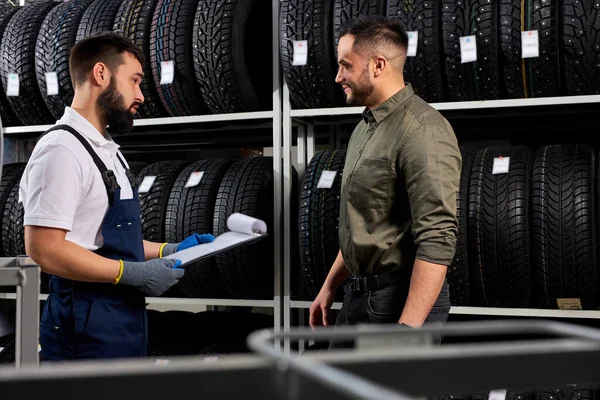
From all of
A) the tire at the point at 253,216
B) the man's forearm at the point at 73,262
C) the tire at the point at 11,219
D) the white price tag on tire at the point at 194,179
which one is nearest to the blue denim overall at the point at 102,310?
the man's forearm at the point at 73,262

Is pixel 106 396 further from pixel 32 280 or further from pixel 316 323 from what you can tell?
pixel 316 323

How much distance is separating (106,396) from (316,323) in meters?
2.58

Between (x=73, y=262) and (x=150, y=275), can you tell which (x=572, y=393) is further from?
(x=73, y=262)

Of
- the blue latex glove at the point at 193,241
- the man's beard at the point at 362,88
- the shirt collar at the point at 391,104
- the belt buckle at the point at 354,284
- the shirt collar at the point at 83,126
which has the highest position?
the man's beard at the point at 362,88

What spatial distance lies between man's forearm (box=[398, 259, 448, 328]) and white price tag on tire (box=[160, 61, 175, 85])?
2.03 meters

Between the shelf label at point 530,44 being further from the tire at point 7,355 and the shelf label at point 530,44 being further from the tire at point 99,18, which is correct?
the tire at point 7,355

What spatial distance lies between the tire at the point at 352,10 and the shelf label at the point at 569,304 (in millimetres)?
1606

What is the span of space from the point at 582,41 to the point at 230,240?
182 cm

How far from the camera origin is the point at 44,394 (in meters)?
0.61

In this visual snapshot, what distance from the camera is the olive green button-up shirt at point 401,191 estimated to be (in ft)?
8.09

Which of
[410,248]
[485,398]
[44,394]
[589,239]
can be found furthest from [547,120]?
[44,394]

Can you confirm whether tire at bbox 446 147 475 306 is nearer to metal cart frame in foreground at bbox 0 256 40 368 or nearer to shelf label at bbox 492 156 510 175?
shelf label at bbox 492 156 510 175

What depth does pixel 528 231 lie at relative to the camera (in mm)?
3363

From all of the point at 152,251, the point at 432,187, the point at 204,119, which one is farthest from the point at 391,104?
the point at 204,119
